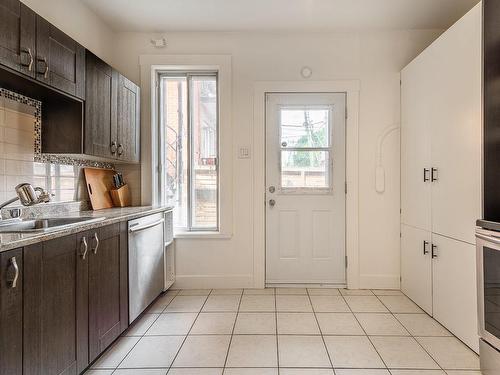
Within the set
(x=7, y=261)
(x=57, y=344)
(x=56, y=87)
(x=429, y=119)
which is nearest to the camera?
(x=7, y=261)

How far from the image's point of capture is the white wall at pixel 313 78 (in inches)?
129

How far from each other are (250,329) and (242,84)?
7.87 ft

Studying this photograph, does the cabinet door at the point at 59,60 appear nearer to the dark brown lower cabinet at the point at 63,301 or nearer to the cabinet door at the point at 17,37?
the cabinet door at the point at 17,37

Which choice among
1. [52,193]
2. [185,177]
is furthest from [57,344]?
[185,177]

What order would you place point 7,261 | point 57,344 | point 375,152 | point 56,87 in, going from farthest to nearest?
point 375,152 → point 56,87 → point 57,344 → point 7,261

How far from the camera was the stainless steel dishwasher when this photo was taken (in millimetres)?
2322

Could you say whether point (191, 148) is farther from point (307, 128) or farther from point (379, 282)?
point (379, 282)

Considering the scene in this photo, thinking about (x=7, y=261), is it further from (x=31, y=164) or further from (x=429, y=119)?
(x=429, y=119)

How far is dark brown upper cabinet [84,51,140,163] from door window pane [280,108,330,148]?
1541 mm

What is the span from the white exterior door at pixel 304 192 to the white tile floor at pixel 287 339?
384mm

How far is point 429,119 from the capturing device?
8.61 ft

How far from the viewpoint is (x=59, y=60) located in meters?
1.96

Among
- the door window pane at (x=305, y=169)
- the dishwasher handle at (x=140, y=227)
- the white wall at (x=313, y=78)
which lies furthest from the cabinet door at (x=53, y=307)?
the door window pane at (x=305, y=169)

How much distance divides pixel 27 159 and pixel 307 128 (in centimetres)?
252
